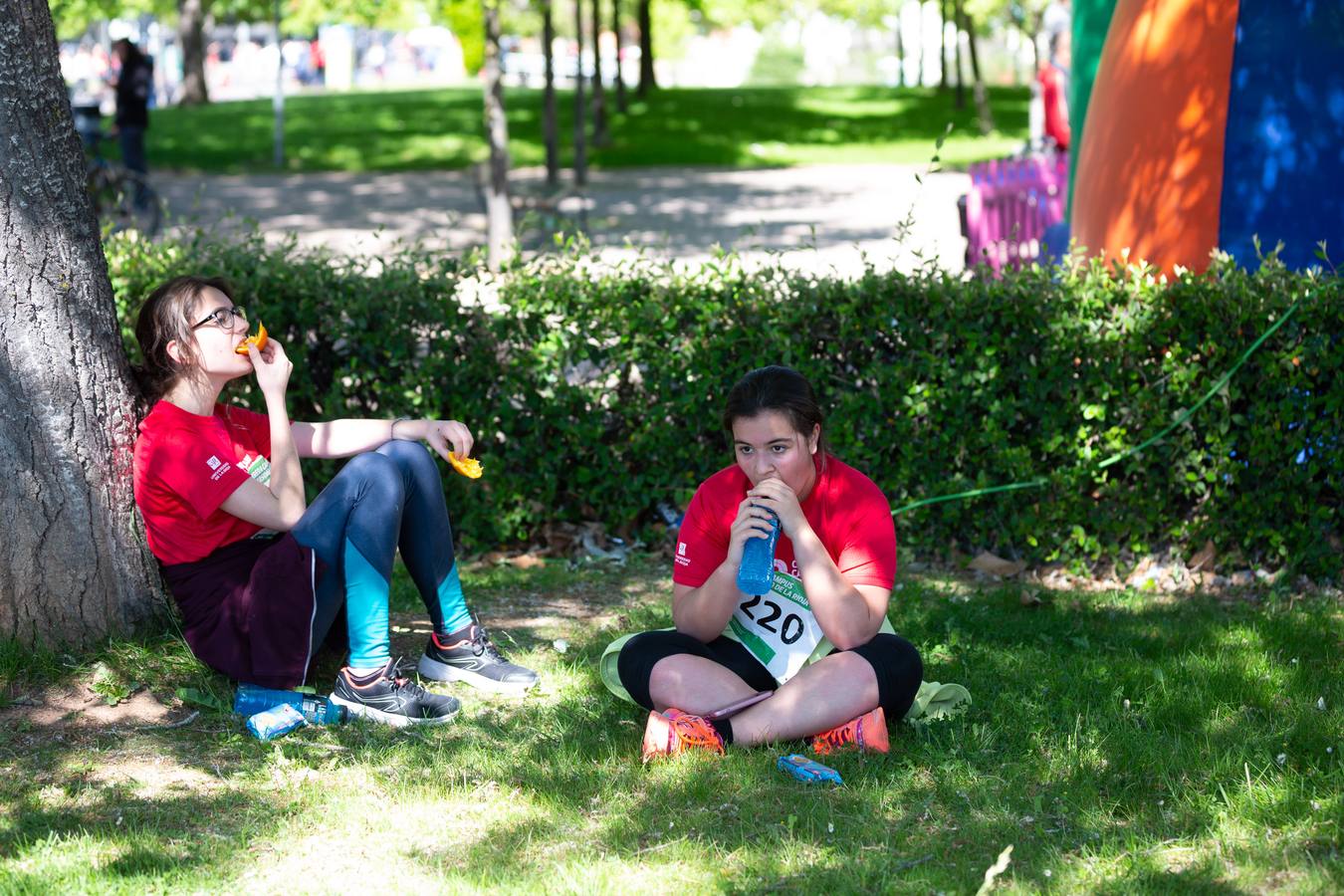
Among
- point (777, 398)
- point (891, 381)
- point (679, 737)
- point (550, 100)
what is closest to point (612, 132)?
point (550, 100)

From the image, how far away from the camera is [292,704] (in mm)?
4211

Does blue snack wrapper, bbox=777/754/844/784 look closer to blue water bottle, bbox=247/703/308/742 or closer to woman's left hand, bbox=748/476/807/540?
woman's left hand, bbox=748/476/807/540

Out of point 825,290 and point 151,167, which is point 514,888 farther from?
point 151,167

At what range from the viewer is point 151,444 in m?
4.20

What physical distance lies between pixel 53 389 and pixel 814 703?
7.99 feet

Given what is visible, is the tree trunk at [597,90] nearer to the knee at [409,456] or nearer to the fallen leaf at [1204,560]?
the fallen leaf at [1204,560]

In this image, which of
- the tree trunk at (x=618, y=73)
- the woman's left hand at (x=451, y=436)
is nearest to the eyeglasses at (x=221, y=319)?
the woman's left hand at (x=451, y=436)

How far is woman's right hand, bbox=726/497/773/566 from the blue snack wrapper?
530 millimetres

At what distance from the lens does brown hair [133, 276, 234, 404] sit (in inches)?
167

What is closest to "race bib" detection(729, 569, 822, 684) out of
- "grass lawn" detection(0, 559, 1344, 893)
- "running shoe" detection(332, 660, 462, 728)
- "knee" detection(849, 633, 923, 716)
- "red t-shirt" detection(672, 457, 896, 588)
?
"red t-shirt" detection(672, 457, 896, 588)

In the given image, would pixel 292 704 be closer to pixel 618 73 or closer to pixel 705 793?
pixel 705 793

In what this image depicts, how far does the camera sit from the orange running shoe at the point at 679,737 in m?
3.88

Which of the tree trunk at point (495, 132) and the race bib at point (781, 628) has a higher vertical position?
the tree trunk at point (495, 132)

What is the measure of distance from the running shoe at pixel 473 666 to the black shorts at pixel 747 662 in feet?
1.70
